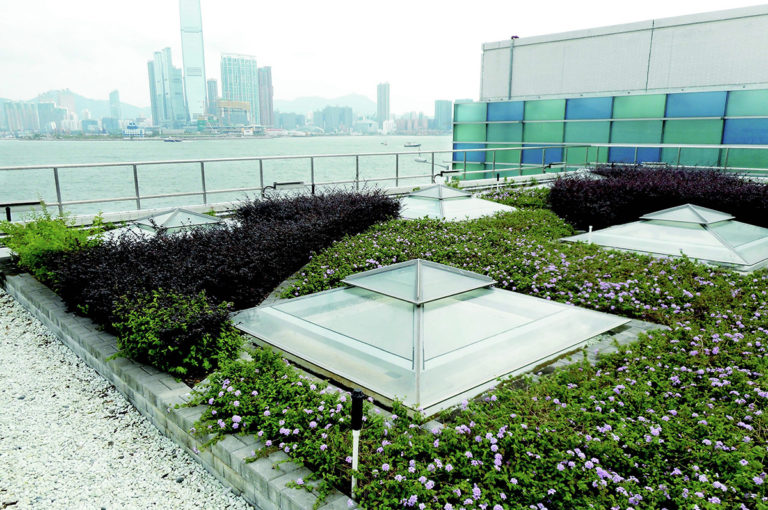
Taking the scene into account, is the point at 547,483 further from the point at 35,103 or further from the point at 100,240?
the point at 35,103

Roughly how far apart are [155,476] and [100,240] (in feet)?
14.5

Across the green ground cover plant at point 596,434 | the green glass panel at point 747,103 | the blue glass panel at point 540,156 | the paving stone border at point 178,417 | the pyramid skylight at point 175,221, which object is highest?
the green glass panel at point 747,103

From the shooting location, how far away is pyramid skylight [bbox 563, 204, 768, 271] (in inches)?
292

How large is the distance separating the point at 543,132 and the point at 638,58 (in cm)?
470

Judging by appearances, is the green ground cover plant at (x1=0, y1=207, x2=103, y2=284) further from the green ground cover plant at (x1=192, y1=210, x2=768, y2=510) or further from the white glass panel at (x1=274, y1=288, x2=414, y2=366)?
the green ground cover plant at (x1=192, y1=210, x2=768, y2=510)

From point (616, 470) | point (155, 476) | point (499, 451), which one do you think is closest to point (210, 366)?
point (155, 476)

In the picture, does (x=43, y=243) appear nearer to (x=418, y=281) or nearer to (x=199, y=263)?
(x=199, y=263)

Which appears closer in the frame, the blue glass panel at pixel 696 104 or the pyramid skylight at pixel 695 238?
the pyramid skylight at pixel 695 238

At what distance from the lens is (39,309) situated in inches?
249

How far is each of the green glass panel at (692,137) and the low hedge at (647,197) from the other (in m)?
8.01

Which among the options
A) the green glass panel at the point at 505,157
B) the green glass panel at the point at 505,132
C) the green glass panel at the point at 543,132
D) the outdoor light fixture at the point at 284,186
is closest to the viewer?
the outdoor light fixture at the point at 284,186

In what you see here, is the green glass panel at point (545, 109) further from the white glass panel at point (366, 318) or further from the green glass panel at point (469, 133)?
the white glass panel at point (366, 318)

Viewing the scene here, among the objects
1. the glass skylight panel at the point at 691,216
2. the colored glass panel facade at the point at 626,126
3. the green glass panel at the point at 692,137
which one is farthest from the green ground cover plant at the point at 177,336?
the green glass panel at the point at 692,137

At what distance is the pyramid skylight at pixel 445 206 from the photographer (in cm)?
1017
